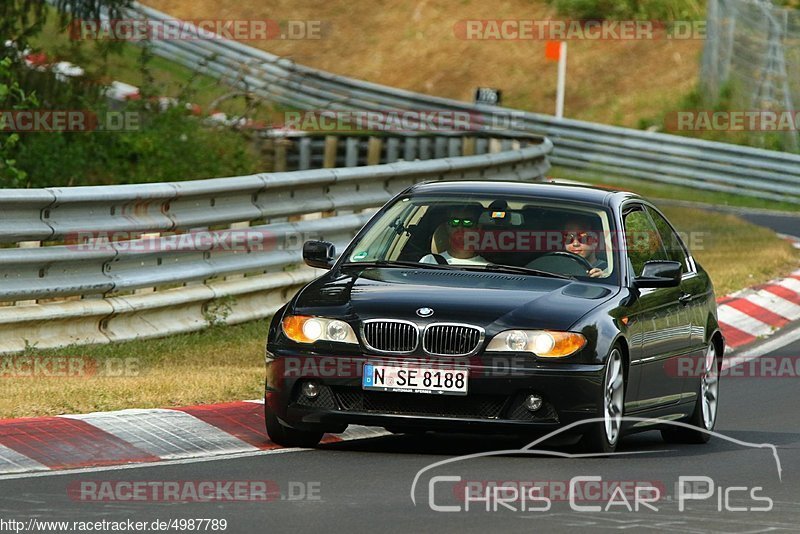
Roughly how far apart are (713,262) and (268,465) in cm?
1302

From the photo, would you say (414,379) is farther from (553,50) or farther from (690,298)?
(553,50)

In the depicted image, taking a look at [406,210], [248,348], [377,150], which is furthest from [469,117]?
[406,210]

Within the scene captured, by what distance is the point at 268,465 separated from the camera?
8641mm

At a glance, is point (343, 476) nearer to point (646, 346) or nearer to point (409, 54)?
point (646, 346)

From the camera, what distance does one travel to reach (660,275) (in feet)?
32.3

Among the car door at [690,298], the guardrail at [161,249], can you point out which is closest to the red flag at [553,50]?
the guardrail at [161,249]

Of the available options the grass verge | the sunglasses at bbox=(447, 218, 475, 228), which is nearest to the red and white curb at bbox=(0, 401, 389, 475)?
the grass verge

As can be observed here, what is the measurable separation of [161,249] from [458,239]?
3.53 meters

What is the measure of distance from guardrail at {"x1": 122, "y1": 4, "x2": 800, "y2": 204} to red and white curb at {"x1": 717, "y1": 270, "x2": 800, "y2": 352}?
39.1 feet

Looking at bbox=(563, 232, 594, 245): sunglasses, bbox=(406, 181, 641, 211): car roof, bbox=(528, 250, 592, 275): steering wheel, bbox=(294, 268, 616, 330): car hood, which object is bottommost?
bbox=(294, 268, 616, 330): car hood

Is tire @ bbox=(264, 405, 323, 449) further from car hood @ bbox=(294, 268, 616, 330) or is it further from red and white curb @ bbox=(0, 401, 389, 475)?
car hood @ bbox=(294, 268, 616, 330)

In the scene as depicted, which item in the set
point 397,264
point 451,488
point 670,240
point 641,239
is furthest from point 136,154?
point 451,488

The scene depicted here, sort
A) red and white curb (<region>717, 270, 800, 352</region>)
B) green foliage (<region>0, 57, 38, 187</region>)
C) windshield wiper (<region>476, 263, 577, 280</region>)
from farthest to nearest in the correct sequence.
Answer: red and white curb (<region>717, 270, 800, 352</region>) < green foliage (<region>0, 57, 38, 187</region>) < windshield wiper (<region>476, 263, 577, 280</region>)

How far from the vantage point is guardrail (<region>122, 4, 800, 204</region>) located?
1253 inches
